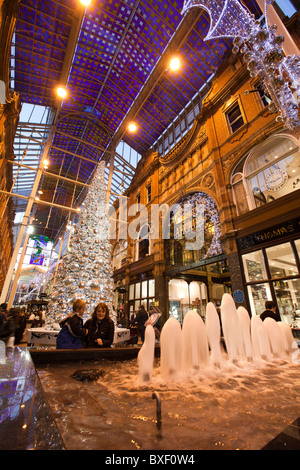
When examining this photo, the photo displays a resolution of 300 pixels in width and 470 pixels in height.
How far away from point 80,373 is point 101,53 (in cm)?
1680

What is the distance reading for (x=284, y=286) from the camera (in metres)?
6.54

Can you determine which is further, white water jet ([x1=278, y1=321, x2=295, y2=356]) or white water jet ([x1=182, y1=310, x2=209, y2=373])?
white water jet ([x1=278, y1=321, x2=295, y2=356])

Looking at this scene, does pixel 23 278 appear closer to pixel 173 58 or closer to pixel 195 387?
pixel 173 58

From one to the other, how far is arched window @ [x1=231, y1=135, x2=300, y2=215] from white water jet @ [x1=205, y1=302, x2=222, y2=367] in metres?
6.35

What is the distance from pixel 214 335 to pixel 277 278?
5.41 metres

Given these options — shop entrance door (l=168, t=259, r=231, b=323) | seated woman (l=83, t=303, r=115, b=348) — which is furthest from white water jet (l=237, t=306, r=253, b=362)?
shop entrance door (l=168, t=259, r=231, b=323)

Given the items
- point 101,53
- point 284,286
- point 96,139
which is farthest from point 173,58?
point 284,286

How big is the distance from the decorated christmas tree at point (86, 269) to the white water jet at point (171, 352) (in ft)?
17.8

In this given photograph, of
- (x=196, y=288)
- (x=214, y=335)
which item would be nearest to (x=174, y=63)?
(x=196, y=288)

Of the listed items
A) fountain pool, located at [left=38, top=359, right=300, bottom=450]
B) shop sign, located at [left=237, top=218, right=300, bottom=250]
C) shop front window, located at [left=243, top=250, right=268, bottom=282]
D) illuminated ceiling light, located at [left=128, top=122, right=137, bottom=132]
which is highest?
illuminated ceiling light, located at [left=128, top=122, right=137, bottom=132]

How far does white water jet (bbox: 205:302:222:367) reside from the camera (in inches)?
98.5

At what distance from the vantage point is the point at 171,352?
2.24 meters

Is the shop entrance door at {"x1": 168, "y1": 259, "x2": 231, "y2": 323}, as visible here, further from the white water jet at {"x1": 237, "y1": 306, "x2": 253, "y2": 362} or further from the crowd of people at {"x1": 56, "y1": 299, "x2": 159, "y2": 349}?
the white water jet at {"x1": 237, "y1": 306, "x2": 253, "y2": 362}

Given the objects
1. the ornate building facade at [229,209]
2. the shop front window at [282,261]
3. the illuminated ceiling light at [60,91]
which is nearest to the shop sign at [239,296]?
the ornate building facade at [229,209]
